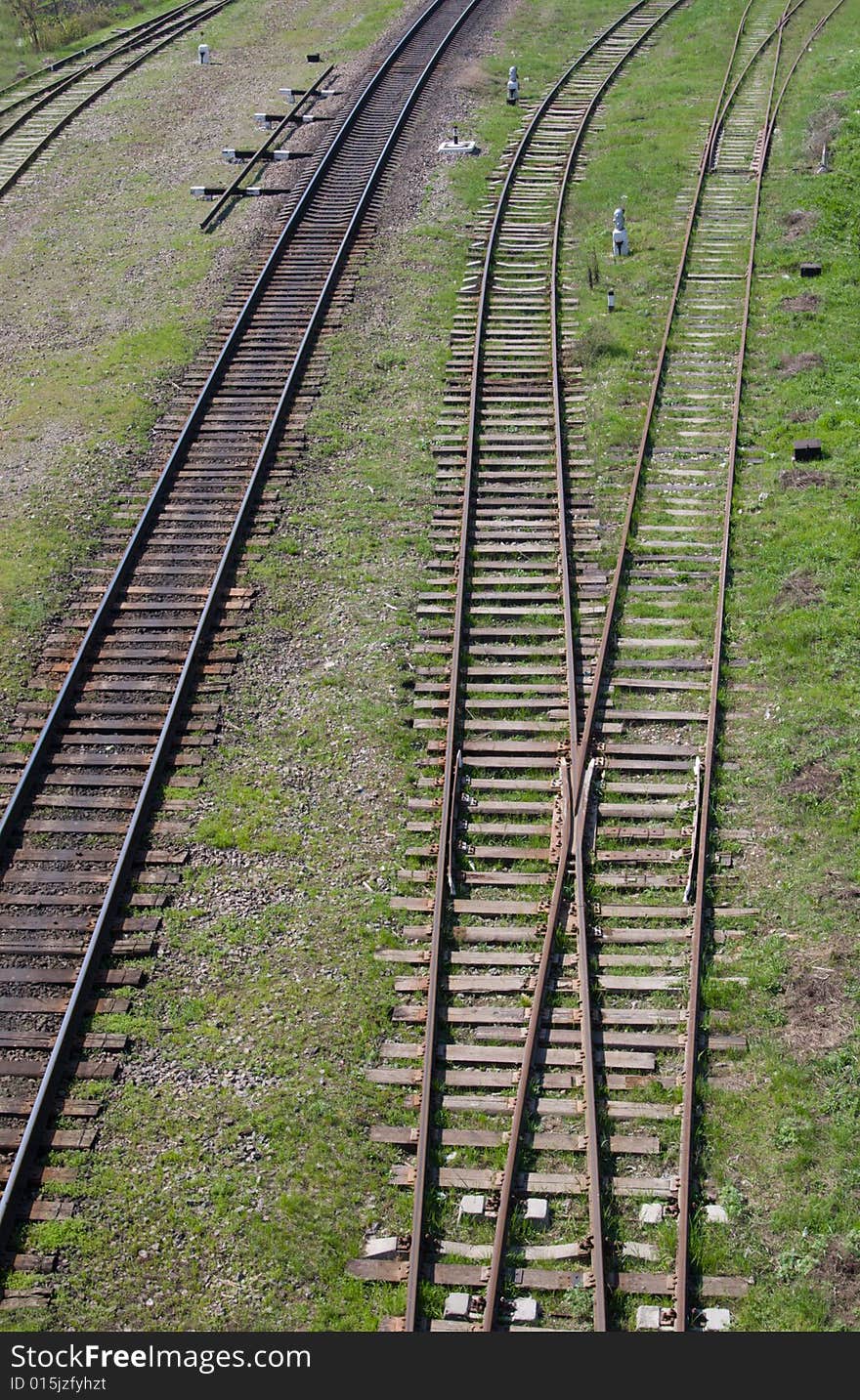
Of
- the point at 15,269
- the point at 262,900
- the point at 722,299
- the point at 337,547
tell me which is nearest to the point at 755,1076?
the point at 262,900

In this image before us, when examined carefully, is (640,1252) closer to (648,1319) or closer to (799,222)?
(648,1319)

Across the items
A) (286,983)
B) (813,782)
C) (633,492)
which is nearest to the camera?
(286,983)

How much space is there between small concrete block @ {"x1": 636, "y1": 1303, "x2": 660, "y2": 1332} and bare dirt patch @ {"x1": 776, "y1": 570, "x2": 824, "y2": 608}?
863 centimetres

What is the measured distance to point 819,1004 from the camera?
1130 cm

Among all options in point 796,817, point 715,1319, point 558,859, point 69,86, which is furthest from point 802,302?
point 69,86

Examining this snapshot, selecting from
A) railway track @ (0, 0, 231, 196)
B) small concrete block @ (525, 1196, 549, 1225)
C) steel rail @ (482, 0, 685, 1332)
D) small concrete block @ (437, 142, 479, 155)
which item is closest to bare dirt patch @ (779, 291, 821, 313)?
steel rail @ (482, 0, 685, 1332)

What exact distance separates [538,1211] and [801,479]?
36.4 feet

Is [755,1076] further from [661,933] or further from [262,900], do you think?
[262,900]

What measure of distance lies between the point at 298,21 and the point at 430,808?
32.7m

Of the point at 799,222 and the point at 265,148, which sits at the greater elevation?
the point at 265,148

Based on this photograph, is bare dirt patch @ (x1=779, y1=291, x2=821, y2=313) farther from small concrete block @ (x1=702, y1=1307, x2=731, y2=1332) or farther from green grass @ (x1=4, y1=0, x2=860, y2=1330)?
small concrete block @ (x1=702, y1=1307, x2=731, y2=1332)

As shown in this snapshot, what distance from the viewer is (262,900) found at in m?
12.6

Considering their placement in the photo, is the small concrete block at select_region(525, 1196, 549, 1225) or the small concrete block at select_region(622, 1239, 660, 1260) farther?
the small concrete block at select_region(525, 1196, 549, 1225)

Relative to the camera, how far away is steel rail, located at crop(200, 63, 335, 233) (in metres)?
26.7
